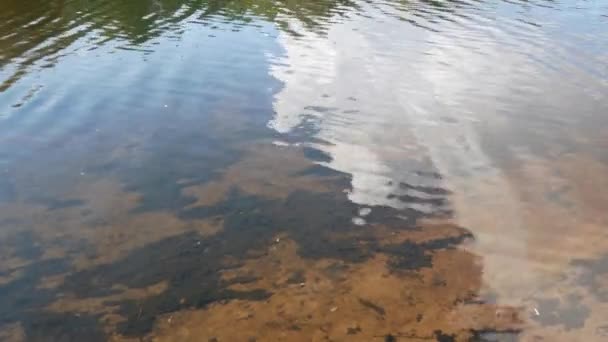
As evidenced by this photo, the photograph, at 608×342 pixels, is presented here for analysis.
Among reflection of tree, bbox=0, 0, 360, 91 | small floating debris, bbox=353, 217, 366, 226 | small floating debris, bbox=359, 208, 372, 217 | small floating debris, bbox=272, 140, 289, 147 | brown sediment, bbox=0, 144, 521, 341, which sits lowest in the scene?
brown sediment, bbox=0, 144, 521, 341

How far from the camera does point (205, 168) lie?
11234mm

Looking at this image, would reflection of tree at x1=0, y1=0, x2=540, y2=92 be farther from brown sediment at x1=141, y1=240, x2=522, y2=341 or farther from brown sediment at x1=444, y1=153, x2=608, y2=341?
brown sediment at x1=444, y1=153, x2=608, y2=341

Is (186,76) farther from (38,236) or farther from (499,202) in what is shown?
(499,202)

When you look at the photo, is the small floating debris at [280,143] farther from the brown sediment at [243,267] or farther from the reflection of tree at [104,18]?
the reflection of tree at [104,18]

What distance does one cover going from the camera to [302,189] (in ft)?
34.4

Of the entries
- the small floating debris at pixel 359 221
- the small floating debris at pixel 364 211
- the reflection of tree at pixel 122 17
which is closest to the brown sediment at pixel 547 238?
the small floating debris at pixel 364 211

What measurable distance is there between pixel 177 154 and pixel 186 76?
4.93 metres

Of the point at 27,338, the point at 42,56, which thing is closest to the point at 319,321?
the point at 27,338

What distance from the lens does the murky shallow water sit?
296 inches

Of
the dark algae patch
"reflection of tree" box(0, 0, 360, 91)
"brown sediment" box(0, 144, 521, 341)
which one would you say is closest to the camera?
"brown sediment" box(0, 144, 521, 341)

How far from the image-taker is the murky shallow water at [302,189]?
24.6 ft

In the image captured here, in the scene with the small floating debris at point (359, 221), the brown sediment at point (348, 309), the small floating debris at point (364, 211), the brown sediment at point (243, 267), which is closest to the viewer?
the brown sediment at point (348, 309)

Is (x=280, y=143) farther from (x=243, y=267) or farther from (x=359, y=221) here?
(x=243, y=267)

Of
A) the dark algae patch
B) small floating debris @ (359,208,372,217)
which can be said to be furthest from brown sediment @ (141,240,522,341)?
small floating debris @ (359,208,372,217)
